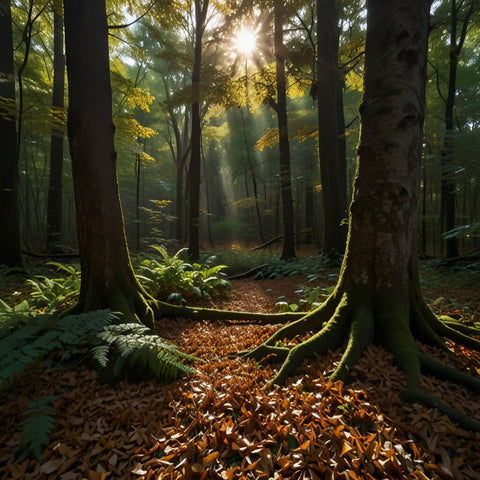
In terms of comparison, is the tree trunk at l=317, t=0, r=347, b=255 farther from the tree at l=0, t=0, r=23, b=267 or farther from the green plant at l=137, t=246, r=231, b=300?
the tree at l=0, t=0, r=23, b=267

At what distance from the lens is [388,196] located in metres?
2.39

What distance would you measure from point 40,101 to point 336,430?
1026cm

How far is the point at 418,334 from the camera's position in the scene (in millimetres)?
2572

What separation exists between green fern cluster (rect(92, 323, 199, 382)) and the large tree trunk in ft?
→ 1.72

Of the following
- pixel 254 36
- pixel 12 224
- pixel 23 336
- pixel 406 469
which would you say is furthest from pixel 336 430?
pixel 254 36

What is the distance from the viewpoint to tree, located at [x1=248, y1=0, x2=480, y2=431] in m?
2.38

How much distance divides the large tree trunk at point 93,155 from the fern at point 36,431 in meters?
1.18

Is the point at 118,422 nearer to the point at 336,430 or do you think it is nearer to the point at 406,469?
the point at 336,430

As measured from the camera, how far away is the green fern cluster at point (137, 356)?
2.15m

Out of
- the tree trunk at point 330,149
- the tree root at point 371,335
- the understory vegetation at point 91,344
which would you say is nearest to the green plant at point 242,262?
the tree trunk at point 330,149

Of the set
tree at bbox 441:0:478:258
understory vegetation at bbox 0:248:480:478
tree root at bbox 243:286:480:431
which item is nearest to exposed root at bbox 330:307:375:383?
tree root at bbox 243:286:480:431

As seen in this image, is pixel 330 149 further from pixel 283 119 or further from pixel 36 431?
pixel 36 431

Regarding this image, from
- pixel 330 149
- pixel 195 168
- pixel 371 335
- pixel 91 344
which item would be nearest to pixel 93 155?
pixel 91 344

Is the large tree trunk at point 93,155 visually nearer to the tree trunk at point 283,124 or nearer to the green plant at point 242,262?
the green plant at point 242,262
